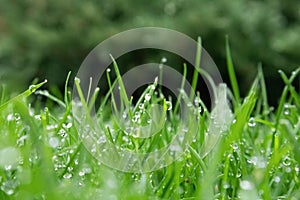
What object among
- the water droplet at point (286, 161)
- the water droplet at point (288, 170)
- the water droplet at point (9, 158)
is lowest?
the water droplet at point (9, 158)

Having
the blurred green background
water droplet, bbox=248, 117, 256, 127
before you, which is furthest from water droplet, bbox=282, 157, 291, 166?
the blurred green background

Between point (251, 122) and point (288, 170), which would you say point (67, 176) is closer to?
point (288, 170)

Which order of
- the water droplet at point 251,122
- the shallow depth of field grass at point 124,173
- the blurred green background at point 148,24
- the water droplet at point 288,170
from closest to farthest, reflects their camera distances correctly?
the shallow depth of field grass at point 124,173
the water droplet at point 288,170
the water droplet at point 251,122
the blurred green background at point 148,24

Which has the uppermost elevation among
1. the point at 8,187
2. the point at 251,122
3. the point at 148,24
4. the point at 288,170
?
the point at 148,24

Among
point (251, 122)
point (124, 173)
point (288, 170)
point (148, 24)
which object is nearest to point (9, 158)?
point (124, 173)

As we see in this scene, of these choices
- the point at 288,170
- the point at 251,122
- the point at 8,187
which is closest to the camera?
the point at 8,187

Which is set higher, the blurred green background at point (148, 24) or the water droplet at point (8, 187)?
the blurred green background at point (148, 24)

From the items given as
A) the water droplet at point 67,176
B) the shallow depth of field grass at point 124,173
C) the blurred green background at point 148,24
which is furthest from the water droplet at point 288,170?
the blurred green background at point 148,24

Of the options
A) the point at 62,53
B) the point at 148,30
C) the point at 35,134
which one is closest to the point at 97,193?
the point at 35,134

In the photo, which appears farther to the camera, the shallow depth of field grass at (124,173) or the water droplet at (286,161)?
the water droplet at (286,161)

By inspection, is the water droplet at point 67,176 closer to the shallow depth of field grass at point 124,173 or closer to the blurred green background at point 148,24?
the shallow depth of field grass at point 124,173
